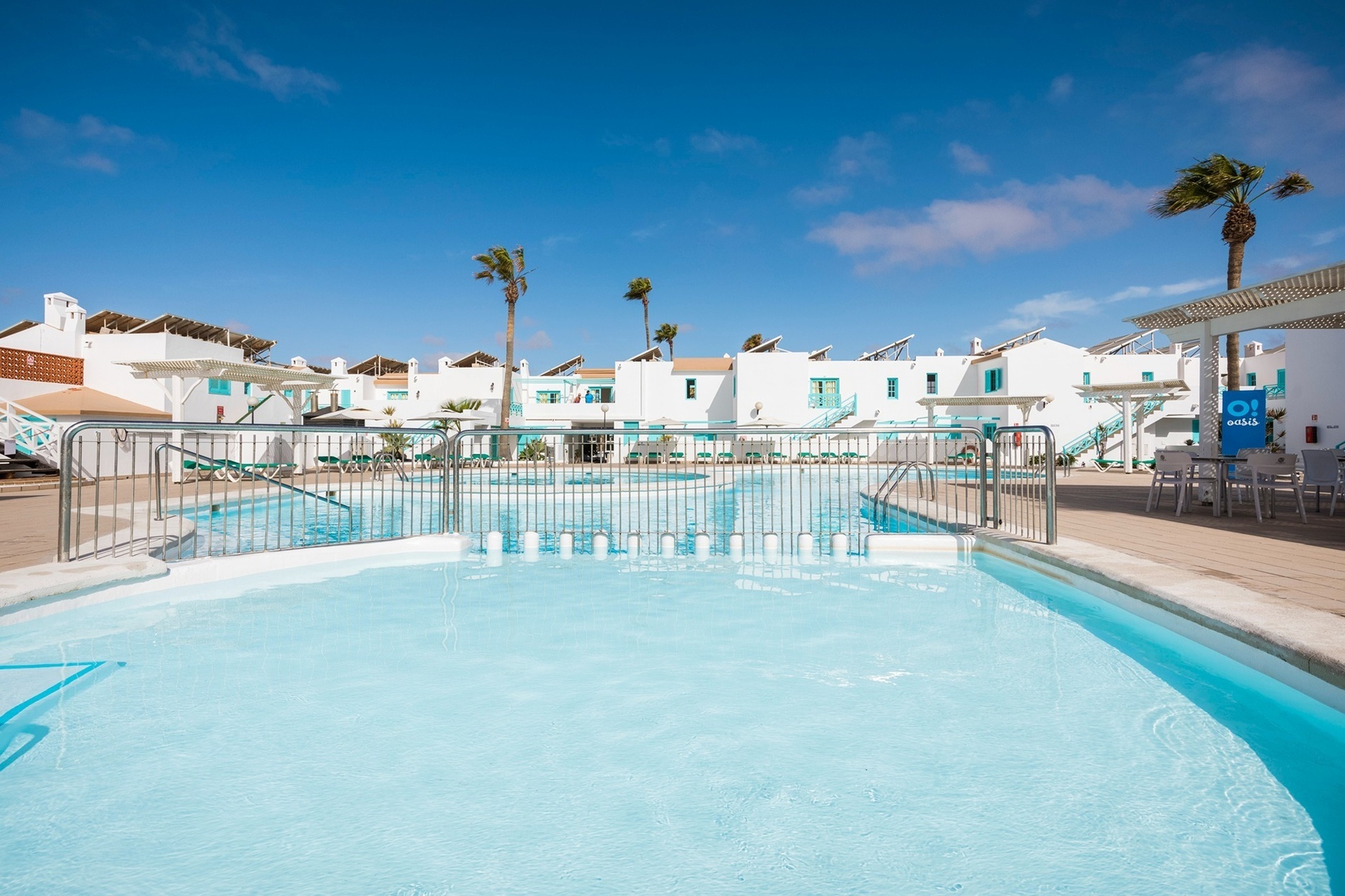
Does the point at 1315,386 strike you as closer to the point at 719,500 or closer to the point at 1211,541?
the point at 719,500

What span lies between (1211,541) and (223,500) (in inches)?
561

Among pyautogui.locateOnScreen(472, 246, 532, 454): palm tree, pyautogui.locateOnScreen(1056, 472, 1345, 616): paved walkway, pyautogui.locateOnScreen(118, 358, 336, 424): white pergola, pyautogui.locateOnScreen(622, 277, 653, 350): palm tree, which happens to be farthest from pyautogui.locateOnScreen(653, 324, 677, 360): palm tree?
pyautogui.locateOnScreen(1056, 472, 1345, 616): paved walkway

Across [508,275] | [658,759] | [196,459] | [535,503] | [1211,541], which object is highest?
[508,275]

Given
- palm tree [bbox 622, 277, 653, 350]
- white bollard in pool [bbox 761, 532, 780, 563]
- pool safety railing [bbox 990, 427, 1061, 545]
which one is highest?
palm tree [bbox 622, 277, 653, 350]

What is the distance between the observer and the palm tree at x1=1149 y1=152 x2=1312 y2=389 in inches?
672

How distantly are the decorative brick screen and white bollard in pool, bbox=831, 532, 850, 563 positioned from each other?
84.3 ft

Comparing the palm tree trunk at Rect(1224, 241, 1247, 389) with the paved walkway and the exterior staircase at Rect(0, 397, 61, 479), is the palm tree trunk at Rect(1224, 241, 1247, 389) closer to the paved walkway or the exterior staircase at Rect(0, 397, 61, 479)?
the paved walkway

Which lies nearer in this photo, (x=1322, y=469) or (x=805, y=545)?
(x=805, y=545)

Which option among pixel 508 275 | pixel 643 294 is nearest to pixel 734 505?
pixel 508 275

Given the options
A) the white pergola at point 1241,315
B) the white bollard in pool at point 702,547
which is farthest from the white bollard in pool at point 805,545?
the white pergola at point 1241,315

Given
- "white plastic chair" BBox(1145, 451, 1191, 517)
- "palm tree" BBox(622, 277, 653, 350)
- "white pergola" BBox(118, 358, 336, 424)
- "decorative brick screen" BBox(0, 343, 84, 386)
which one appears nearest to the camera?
"white plastic chair" BBox(1145, 451, 1191, 517)

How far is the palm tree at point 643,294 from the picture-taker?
51062mm

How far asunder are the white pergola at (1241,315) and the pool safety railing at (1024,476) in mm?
3867

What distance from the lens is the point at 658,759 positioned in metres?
2.77
